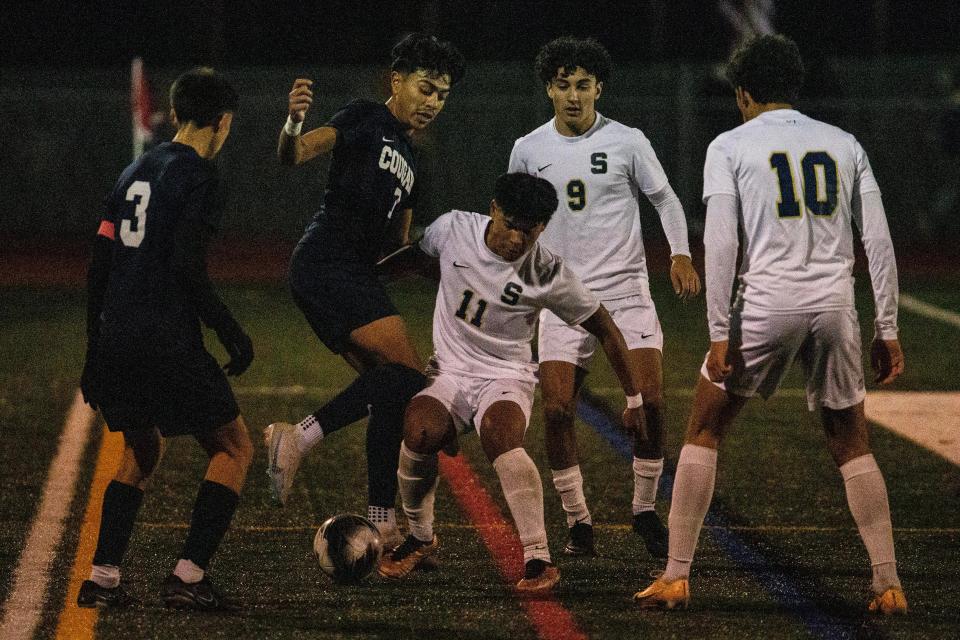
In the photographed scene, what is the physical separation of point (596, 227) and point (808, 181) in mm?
1504

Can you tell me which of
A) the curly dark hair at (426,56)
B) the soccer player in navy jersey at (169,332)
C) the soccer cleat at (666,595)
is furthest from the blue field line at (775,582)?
the curly dark hair at (426,56)

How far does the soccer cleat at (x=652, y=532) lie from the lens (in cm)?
662

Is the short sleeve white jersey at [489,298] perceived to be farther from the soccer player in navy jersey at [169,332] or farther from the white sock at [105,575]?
the white sock at [105,575]

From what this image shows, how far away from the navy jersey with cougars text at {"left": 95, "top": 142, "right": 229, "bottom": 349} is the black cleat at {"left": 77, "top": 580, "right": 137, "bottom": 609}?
2.76ft

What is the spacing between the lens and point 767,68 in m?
5.59

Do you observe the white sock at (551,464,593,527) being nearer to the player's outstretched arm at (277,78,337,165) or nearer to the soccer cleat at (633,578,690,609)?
the soccer cleat at (633,578,690,609)

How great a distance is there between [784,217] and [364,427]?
4.73 metres

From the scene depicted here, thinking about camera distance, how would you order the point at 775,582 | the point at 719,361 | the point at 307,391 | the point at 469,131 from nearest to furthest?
the point at 719,361 → the point at 775,582 → the point at 307,391 → the point at 469,131

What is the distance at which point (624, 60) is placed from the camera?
31672mm

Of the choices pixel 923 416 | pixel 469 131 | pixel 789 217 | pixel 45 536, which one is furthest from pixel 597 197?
pixel 469 131

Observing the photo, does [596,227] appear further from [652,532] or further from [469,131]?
[469,131]

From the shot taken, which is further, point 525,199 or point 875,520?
point 525,199

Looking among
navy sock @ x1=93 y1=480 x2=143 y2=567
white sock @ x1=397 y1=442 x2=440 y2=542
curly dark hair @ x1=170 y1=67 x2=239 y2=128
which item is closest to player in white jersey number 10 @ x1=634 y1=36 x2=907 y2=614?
white sock @ x1=397 y1=442 x2=440 y2=542

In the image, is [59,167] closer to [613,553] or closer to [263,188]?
[263,188]
